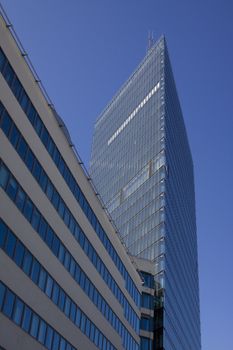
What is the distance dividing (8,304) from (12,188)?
7.30 m

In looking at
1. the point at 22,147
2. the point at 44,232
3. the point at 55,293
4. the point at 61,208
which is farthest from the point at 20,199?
the point at 55,293

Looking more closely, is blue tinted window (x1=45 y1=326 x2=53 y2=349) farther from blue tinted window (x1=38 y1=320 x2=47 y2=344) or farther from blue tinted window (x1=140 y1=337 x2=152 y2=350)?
blue tinted window (x1=140 y1=337 x2=152 y2=350)

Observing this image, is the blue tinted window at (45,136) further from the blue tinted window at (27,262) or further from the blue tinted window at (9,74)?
the blue tinted window at (27,262)

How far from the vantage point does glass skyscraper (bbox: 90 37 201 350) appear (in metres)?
91.2

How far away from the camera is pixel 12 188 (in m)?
32.2

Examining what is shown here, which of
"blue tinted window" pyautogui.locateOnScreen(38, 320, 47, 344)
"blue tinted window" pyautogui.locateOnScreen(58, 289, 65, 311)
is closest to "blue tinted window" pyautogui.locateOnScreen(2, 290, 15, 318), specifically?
"blue tinted window" pyautogui.locateOnScreen(38, 320, 47, 344)

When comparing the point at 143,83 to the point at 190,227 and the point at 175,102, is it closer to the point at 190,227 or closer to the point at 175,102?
the point at 175,102

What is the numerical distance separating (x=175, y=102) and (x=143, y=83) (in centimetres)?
1029

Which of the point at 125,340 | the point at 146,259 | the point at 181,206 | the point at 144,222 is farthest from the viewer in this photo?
the point at 181,206

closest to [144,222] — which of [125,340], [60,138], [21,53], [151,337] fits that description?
[151,337]

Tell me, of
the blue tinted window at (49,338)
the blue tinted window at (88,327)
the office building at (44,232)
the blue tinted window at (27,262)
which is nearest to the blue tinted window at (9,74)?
the office building at (44,232)

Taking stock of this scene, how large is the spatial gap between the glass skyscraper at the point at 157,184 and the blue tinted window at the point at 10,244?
169 feet

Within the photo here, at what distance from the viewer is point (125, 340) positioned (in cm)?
5825

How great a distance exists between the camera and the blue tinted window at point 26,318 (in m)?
32.8
